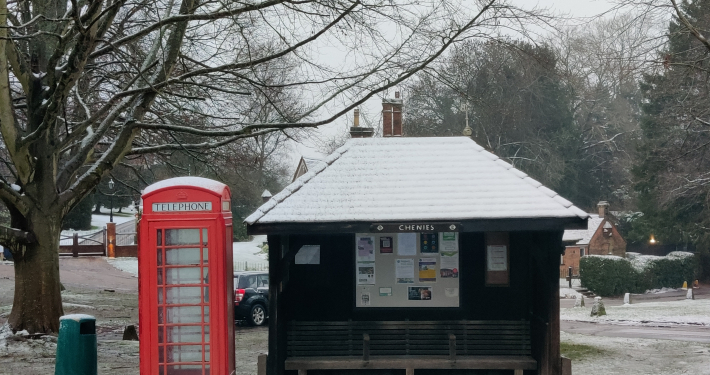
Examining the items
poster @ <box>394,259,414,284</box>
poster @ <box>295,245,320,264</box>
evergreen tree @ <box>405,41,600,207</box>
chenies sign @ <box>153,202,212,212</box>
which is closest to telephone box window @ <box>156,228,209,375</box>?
chenies sign @ <box>153,202,212,212</box>

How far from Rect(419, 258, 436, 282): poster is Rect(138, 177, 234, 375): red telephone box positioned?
331 cm

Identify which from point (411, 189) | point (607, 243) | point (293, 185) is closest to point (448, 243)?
point (411, 189)

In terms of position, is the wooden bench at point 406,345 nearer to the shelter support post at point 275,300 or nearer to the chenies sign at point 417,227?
the shelter support post at point 275,300

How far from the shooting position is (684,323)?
875 inches

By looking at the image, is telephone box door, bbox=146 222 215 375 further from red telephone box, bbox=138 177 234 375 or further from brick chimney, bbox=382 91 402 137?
brick chimney, bbox=382 91 402 137

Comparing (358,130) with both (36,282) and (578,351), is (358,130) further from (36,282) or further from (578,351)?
(36,282)

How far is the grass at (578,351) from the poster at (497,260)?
344 centimetres

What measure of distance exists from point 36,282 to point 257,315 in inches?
283

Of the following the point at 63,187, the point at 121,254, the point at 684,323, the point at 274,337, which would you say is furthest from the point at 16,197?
the point at 121,254

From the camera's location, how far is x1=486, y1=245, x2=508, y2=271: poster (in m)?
10.7

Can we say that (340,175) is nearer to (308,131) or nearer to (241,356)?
(308,131)

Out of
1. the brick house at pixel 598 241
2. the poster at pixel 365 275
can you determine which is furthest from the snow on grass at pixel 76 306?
the brick house at pixel 598 241

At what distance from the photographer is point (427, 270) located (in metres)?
10.7

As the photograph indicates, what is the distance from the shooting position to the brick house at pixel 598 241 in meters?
49.6
